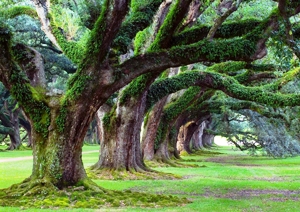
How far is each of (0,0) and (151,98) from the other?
8.02 metres

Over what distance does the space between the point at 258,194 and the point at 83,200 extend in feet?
17.8

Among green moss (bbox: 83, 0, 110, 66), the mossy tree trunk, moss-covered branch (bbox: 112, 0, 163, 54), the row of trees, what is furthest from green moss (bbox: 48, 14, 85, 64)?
the mossy tree trunk

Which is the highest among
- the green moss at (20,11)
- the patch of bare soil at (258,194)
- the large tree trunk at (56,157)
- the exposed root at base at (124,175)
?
the green moss at (20,11)

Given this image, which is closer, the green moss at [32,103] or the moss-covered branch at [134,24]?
the green moss at [32,103]

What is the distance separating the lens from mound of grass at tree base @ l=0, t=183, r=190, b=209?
398 inches

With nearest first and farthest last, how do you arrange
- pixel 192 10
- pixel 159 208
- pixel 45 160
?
1. pixel 159 208
2. pixel 45 160
3. pixel 192 10

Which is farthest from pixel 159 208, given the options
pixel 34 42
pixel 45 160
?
pixel 34 42

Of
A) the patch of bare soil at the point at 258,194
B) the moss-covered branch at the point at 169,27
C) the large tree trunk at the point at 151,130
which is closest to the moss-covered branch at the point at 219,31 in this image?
the moss-covered branch at the point at 169,27

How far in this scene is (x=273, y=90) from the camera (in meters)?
18.4

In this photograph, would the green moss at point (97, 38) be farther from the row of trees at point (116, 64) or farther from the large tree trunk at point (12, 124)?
the large tree trunk at point (12, 124)

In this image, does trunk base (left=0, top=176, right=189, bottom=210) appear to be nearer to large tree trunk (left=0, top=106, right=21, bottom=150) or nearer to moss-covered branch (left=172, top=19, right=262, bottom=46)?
moss-covered branch (left=172, top=19, right=262, bottom=46)

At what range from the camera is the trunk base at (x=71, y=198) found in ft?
33.3

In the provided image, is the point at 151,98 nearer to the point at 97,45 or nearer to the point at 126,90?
the point at 126,90

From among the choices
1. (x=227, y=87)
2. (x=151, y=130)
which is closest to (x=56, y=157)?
(x=227, y=87)
